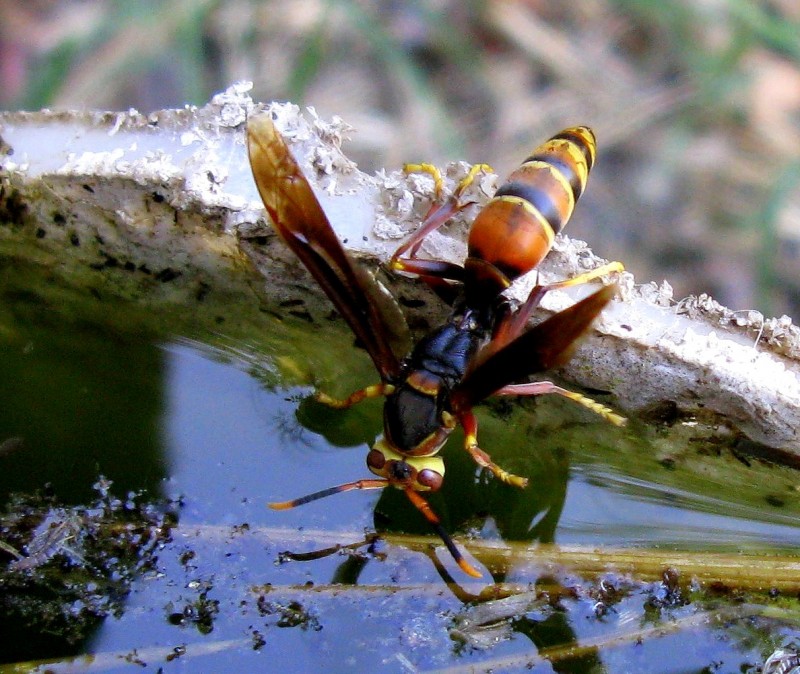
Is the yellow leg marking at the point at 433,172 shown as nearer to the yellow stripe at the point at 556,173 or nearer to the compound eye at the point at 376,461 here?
the yellow stripe at the point at 556,173

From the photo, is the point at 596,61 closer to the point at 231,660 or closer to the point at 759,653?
the point at 759,653

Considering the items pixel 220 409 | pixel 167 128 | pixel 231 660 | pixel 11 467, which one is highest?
pixel 167 128

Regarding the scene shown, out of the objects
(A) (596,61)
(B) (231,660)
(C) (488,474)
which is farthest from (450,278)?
(A) (596,61)

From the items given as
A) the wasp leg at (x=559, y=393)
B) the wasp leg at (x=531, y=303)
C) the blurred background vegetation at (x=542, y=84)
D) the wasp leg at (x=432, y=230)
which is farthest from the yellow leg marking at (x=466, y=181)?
the blurred background vegetation at (x=542, y=84)

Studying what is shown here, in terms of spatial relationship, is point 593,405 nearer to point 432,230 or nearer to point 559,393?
point 559,393

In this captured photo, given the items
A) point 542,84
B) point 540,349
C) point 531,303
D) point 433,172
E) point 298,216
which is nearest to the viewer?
point 540,349

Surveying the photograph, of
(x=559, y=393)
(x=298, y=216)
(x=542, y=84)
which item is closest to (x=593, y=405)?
(x=559, y=393)
